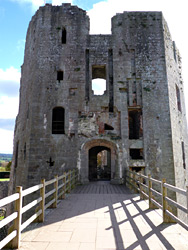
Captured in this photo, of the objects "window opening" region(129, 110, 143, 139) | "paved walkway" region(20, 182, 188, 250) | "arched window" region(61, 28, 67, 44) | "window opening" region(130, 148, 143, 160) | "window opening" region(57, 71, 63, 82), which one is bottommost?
"paved walkway" region(20, 182, 188, 250)

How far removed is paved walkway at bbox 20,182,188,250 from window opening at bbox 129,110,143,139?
25.5ft

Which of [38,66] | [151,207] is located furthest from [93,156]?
[151,207]

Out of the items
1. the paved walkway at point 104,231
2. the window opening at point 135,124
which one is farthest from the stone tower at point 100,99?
the paved walkway at point 104,231

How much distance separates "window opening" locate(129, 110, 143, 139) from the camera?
1339 cm

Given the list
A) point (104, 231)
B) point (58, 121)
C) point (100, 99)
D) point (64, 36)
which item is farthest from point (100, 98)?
point (104, 231)

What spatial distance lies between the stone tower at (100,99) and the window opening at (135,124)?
152 mm

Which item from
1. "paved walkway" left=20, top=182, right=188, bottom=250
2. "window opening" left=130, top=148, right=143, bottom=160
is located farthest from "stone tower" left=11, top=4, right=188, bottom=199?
"paved walkway" left=20, top=182, right=188, bottom=250

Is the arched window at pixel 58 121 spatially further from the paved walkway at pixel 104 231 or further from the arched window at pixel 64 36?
the paved walkway at pixel 104 231

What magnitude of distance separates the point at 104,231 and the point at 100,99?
10065 millimetres

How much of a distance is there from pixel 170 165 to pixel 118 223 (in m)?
8.73

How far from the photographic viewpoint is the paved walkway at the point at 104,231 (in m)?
3.64

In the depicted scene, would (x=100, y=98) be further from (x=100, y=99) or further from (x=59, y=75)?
(x=59, y=75)

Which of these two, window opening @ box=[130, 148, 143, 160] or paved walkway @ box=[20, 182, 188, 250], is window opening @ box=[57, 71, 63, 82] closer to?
window opening @ box=[130, 148, 143, 160]

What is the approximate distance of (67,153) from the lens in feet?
41.6
